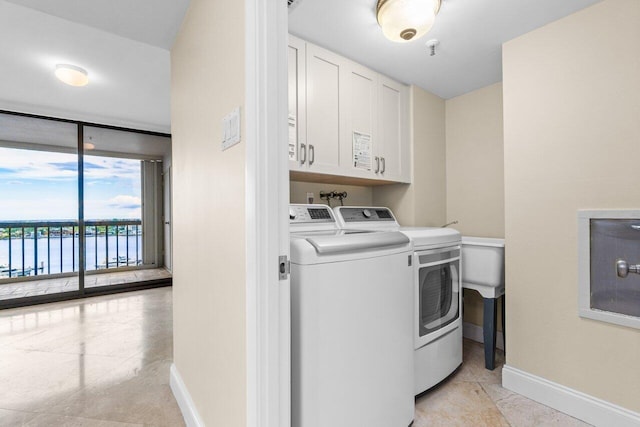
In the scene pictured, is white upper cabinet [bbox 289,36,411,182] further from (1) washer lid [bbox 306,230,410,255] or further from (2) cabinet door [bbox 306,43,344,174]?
(1) washer lid [bbox 306,230,410,255]

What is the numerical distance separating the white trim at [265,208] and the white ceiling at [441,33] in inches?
31.4

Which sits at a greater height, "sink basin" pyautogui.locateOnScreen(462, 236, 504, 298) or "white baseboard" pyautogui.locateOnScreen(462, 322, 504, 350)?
"sink basin" pyautogui.locateOnScreen(462, 236, 504, 298)

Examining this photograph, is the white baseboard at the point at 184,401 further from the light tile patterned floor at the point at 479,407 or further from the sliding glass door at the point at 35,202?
the sliding glass door at the point at 35,202

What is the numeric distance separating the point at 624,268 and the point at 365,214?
4.75ft

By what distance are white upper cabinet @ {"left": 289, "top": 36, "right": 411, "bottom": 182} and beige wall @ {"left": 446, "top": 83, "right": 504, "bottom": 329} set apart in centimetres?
59

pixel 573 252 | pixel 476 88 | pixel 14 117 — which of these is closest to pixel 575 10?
pixel 476 88

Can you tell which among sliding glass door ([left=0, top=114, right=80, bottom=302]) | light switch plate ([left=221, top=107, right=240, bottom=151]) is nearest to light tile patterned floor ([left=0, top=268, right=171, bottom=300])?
sliding glass door ([left=0, top=114, right=80, bottom=302])

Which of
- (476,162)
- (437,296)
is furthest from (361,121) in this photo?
(437,296)

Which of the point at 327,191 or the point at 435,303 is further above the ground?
the point at 327,191

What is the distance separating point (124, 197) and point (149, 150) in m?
0.85

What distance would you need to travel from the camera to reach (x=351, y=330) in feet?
3.77

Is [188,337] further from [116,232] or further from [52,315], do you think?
[116,232]

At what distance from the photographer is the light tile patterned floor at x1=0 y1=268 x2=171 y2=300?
142 inches

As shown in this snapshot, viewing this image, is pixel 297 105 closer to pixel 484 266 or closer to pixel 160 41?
pixel 160 41
